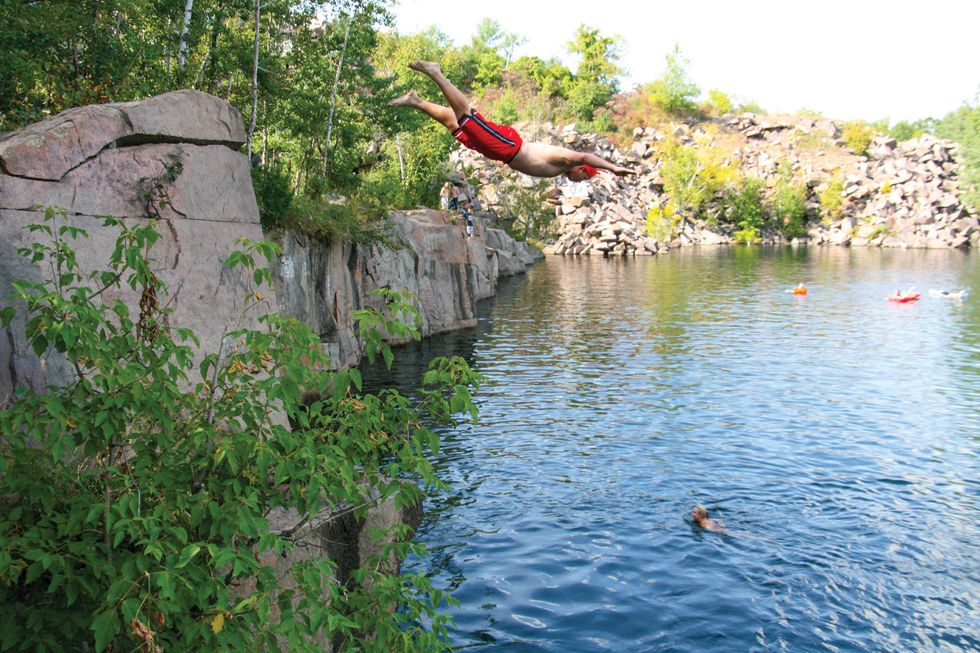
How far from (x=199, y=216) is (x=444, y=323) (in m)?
18.7

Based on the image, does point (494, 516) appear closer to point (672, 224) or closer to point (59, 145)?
point (59, 145)

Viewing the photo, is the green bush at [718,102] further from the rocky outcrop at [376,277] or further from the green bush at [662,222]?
the rocky outcrop at [376,277]

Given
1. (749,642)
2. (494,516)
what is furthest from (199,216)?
(749,642)

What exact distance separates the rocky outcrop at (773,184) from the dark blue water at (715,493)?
51.8 metres

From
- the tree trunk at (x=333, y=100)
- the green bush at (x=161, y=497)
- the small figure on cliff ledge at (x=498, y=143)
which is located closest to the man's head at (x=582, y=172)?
the small figure on cliff ledge at (x=498, y=143)

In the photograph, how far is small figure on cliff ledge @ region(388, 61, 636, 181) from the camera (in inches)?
334

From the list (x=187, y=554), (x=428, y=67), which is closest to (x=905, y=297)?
(x=428, y=67)

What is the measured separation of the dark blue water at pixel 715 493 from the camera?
35.0 feet

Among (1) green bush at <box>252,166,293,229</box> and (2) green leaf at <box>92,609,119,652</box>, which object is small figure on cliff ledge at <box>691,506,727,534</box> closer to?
(2) green leaf at <box>92,609,119,652</box>

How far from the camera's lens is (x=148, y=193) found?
13102 millimetres

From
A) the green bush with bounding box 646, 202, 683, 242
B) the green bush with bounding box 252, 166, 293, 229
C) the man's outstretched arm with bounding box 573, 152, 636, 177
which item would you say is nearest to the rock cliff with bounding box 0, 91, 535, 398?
the man's outstretched arm with bounding box 573, 152, 636, 177

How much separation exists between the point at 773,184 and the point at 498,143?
105 m

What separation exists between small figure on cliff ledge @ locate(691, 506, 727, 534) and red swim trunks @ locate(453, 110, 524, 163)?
24.3 ft

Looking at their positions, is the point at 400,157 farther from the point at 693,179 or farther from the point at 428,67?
the point at 693,179
